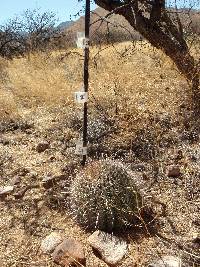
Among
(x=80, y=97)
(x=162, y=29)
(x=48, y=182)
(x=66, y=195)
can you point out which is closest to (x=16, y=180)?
(x=48, y=182)

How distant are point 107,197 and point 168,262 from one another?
0.74m

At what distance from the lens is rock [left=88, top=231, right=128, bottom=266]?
4.04 m

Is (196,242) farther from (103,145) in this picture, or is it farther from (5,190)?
(103,145)

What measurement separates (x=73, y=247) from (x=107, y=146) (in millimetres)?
2329

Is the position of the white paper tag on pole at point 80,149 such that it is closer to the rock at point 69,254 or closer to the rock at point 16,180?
the rock at point 16,180

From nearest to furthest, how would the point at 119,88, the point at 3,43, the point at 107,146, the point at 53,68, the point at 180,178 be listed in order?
the point at 180,178, the point at 107,146, the point at 119,88, the point at 53,68, the point at 3,43

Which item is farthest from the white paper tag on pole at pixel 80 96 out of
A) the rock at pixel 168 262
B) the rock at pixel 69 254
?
the rock at pixel 168 262

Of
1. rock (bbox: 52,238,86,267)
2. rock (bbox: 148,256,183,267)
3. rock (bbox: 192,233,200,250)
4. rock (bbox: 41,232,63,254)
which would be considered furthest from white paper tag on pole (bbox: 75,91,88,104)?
rock (bbox: 148,256,183,267)

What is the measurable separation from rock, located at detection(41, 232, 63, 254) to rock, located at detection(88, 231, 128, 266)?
29 centimetres

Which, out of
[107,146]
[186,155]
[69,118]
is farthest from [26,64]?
[186,155]

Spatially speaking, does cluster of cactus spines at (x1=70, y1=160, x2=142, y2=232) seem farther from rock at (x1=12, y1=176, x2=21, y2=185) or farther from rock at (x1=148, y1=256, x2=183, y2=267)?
rock at (x1=12, y1=176, x2=21, y2=185)

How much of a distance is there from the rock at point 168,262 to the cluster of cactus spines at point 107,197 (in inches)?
19.0

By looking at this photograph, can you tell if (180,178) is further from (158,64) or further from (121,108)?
(158,64)

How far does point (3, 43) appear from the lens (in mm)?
18609
